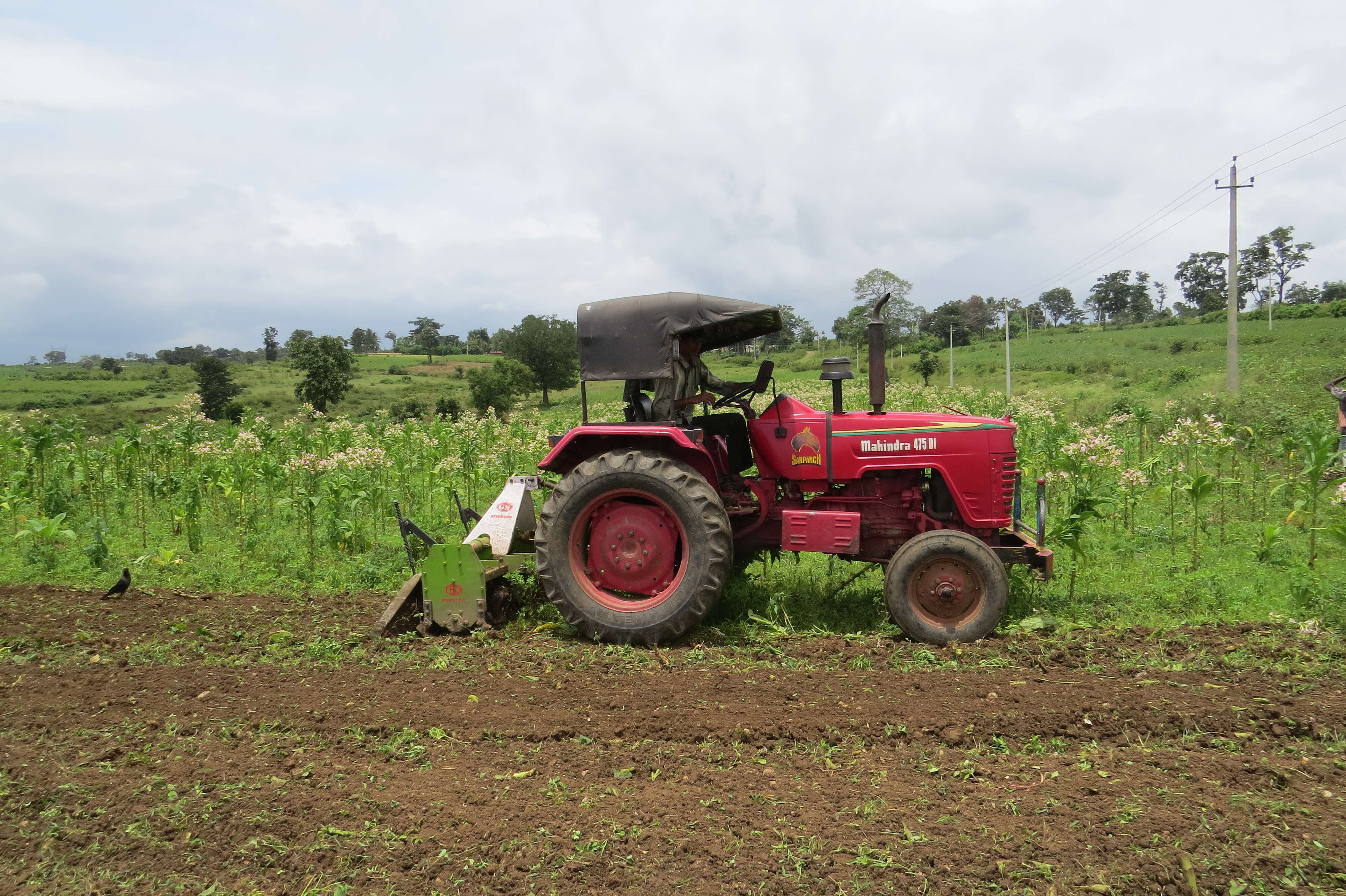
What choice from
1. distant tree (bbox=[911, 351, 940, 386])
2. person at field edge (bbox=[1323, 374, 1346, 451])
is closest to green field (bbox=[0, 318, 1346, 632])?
person at field edge (bbox=[1323, 374, 1346, 451])

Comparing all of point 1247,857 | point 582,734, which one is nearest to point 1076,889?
point 1247,857

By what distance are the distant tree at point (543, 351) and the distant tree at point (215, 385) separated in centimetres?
1608

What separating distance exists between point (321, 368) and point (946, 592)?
1694 inches

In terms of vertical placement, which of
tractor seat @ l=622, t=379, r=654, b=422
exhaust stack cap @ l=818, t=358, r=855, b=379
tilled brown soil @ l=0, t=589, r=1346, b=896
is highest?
exhaust stack cap @ l=818, t=358, r=855, b=379

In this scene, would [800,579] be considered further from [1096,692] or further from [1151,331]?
[1151,331]

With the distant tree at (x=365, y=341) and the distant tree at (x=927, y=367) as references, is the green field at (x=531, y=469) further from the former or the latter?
the distant tree at (x=365, y=341)

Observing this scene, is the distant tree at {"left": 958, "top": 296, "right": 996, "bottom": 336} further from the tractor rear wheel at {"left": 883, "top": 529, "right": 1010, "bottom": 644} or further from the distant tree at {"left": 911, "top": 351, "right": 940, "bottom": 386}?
the tractor rear wheel at {"left": 883, "top": 529, "right": 1010, "bottom": 644}

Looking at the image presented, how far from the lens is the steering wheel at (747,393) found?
584 cm

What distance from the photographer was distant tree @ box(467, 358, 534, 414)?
39594 mm

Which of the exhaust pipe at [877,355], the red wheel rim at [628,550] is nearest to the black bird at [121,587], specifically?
the red wheel rim at [628,550]

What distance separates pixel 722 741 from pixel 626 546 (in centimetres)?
189

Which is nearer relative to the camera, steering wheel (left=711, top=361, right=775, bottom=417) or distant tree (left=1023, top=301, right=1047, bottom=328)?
steering wheel (left=711, top=361, right=775, bottom=417)

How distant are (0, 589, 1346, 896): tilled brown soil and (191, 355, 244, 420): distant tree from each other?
141ft

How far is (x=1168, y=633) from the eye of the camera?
530 centimetres
